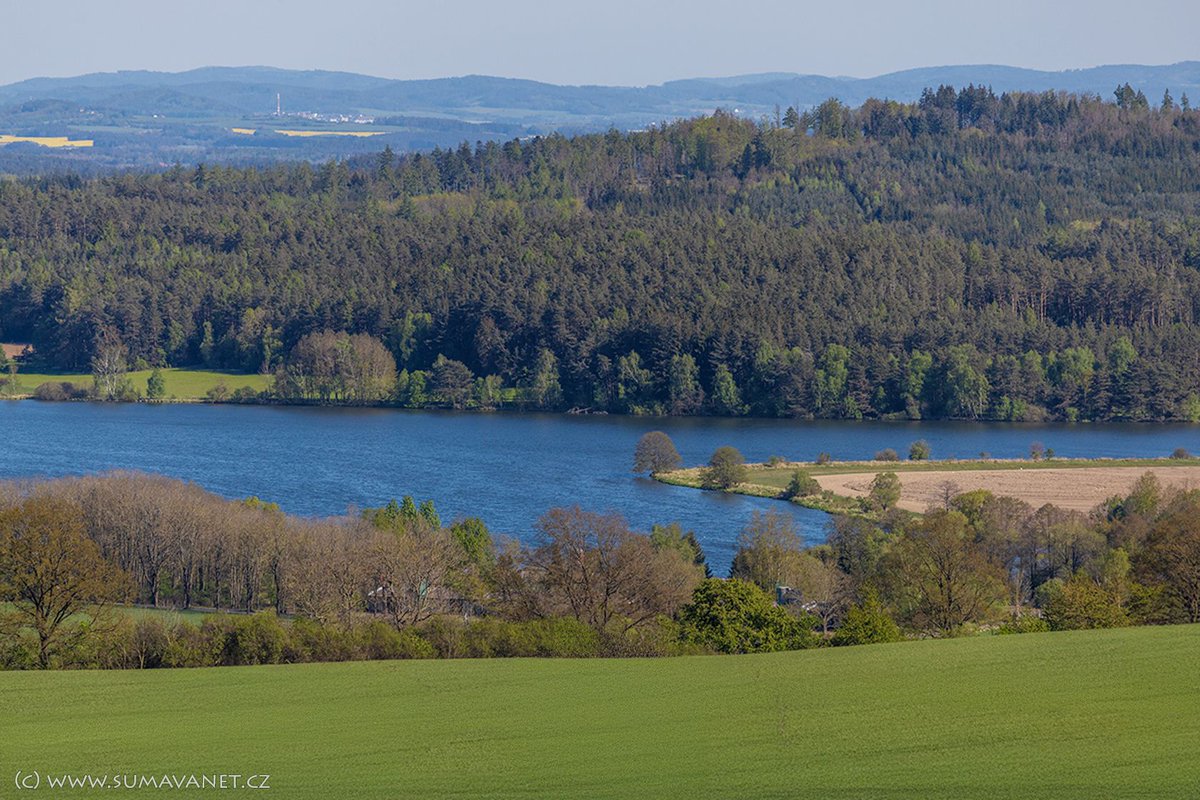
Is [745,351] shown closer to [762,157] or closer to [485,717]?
[762,157]

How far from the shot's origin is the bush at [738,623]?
2636 centimetres

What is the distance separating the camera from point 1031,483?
171 feet

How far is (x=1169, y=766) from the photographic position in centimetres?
1670

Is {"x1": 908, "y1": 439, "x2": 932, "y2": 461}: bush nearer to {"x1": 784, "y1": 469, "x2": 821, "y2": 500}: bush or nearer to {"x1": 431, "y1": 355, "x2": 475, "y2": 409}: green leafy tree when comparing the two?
{"x1": 784, "y1": 469, "x2": 821, "y2": 500}: bush

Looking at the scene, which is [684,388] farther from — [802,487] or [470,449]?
[802,487]

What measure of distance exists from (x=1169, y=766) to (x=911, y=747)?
2657mm

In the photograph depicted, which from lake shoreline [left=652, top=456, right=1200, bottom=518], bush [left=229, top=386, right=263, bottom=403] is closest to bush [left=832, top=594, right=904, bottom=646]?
lake shoreline [left=652, top=456, right=1200, bottom=518]

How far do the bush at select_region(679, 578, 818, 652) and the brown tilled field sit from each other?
21155 millimetres

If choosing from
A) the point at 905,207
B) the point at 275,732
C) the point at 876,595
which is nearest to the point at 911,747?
the point at 275,732

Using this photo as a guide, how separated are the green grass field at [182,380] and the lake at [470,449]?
13.2 ft

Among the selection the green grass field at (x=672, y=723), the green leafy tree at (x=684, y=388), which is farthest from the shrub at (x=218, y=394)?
the green grass field at (x=672, y=723)

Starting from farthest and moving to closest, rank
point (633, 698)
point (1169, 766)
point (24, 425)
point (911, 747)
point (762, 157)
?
point (762, 157), point (24, 425), point (633, 698), point (911, 747), point (1169, 766)

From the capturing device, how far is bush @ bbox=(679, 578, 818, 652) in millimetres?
26359

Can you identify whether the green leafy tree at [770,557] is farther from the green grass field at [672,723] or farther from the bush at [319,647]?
the bush at [319,647]
